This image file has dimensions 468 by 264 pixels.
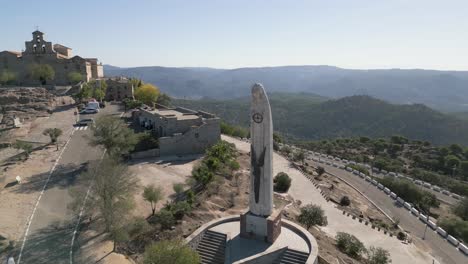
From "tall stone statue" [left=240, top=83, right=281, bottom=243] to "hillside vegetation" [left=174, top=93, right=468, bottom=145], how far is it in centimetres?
12074

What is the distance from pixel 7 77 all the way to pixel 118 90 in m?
18.4

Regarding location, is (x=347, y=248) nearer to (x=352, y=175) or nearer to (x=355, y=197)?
(x=355, y=197)

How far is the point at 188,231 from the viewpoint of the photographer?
22.4 m

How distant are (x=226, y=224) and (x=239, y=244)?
8.59 ft

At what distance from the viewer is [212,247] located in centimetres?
2092

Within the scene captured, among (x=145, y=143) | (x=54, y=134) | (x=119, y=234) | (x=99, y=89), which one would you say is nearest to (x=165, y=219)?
(x=119, y=234)

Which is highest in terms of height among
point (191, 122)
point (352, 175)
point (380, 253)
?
point (191, 122)

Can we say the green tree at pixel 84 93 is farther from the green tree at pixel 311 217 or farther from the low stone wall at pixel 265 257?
the low stone wall at pixel 265 257

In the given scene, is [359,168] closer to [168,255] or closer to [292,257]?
[292,257]

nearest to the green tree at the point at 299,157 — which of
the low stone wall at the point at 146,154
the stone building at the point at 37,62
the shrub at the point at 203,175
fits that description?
the low stone wall at the point at 146,154

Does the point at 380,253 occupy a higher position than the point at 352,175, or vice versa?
the point at 380,253

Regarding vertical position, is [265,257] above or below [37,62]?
below

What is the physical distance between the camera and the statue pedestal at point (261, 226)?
20.4 m

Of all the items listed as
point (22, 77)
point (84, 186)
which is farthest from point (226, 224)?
point (22, 77)
